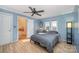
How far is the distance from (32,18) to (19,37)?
716 millimetres

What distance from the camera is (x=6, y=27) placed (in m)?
1.93

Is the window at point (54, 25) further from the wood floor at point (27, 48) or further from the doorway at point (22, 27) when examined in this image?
the doorway at point (22, 27)

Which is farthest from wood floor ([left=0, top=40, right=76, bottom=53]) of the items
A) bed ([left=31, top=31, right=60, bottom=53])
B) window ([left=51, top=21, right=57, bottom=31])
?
window ([left=51, top=21, right=57, bottom=31])

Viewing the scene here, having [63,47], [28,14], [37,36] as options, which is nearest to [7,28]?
[28,14]

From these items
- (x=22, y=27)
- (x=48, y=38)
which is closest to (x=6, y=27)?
(x=22, y=27)

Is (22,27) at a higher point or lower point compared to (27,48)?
higher

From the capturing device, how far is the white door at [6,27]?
183 cm

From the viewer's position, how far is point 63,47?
2092 mm

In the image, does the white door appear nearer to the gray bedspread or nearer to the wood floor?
the wood floor

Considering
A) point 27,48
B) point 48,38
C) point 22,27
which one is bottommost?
point 27,48

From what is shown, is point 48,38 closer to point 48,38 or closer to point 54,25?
point 48,38

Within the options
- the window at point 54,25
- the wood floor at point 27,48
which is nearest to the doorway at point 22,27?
the wood floor at point 27,48

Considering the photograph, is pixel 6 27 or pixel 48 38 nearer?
pixel 6 27

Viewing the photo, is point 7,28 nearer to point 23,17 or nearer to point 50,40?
point 23,17
